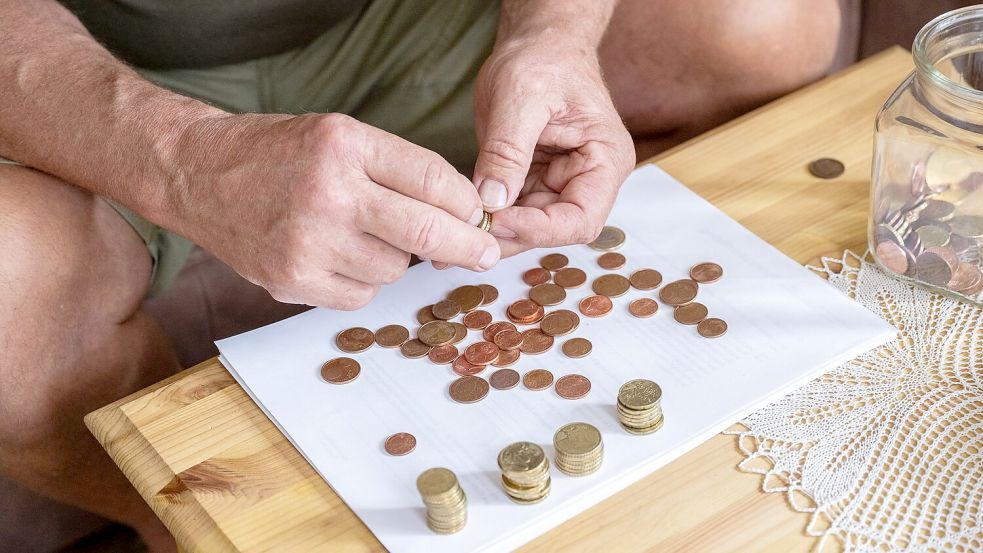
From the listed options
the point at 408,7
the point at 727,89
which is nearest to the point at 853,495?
the point at 727,89

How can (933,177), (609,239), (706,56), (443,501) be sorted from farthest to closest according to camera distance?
(706,56), (609,239), (933,177), (443,501)

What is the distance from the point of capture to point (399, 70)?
151 centimetres

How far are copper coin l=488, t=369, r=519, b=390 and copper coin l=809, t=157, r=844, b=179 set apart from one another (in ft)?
1.65

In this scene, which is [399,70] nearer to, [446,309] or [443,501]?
[446,309]

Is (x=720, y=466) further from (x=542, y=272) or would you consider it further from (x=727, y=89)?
(x=727, y=89)

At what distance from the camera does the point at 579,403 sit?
90cm

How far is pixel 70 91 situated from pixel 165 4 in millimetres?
269

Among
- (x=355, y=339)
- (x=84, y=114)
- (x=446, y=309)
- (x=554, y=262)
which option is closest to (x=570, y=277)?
(x=554, y=262)

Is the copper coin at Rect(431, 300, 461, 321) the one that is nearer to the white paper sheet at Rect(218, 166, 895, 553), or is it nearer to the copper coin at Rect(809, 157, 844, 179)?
the white paper sheet at Rect(218, 166, 895, 553)

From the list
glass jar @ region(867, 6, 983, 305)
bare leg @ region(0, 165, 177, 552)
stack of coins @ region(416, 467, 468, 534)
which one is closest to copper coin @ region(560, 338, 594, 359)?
stack of coins @ region(416, 467, 468, 534)

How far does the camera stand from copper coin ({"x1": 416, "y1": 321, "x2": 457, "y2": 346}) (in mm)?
976

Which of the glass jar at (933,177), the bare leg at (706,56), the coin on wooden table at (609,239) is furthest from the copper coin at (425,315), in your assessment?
the bare leg at (706,56)

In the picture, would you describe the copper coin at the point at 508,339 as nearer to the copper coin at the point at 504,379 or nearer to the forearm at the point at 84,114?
the copper coin at the point at 504,379

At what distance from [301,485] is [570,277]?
37cm
